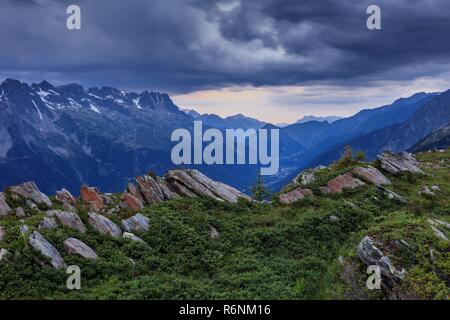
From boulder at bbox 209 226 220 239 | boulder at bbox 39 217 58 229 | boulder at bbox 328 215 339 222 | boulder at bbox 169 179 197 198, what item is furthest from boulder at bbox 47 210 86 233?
boulder at bbox 328 215 339 222

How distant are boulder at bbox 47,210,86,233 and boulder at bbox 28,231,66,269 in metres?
3.23

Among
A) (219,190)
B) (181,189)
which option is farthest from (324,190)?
(181,189)

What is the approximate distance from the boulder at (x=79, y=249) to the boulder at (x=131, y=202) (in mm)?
9445

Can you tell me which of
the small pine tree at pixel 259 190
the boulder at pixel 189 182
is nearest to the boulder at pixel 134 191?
the boulder at pixel 189 182

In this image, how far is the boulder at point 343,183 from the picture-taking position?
41812mm

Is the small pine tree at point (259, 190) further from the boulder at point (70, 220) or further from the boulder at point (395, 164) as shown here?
the boulder at point (70, 220)

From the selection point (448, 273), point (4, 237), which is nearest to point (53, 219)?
point (4, 237)

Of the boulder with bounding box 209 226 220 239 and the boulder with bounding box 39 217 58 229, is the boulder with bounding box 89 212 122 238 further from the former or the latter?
the boulder with bounding box 209 226 220 239

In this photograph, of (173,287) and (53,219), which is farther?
(53,219)

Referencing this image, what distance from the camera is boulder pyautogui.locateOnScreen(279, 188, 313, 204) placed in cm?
4035

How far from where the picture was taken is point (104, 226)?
29.6 m

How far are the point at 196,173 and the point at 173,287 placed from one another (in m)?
22.3
